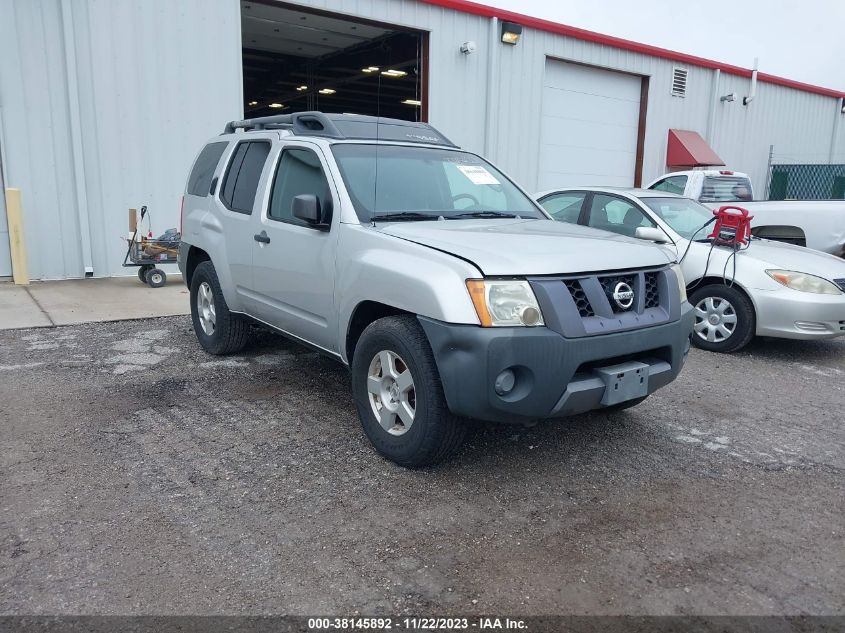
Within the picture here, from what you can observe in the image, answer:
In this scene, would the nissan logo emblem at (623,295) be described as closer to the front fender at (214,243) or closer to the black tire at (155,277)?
the front fender at (214,243)

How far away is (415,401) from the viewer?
12.0 feet

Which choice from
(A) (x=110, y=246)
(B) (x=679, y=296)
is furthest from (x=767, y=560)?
(A) (x=110, y=246)

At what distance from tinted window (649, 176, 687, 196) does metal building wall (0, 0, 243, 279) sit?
712 centimetres

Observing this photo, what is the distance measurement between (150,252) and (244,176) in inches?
177

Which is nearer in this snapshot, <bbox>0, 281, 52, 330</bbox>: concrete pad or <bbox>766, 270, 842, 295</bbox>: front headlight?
<bbox>766, 270, 842, 295</bbox>: front headlight

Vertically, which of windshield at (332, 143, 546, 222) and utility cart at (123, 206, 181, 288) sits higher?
windshield at (332, 143, 546, 222)

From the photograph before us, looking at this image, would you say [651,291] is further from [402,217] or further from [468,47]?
[468,47]

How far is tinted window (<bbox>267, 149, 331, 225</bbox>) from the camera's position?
456 centimetres

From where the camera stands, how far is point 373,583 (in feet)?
9.11

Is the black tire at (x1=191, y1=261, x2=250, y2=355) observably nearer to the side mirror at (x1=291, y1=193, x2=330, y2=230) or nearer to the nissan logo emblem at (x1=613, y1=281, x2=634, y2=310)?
the side mirror at (x1=291, y1=193, x2=330, y2=230)

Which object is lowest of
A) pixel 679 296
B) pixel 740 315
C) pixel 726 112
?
pixel 740 315

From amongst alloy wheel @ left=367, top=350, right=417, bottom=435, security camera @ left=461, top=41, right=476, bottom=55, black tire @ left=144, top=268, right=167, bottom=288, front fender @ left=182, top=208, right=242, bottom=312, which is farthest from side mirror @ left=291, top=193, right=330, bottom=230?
security camera @ left=461, top=41, right=476, bottom=55

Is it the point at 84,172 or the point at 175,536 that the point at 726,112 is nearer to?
the point at 84,172

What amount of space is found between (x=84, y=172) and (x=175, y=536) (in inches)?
317
